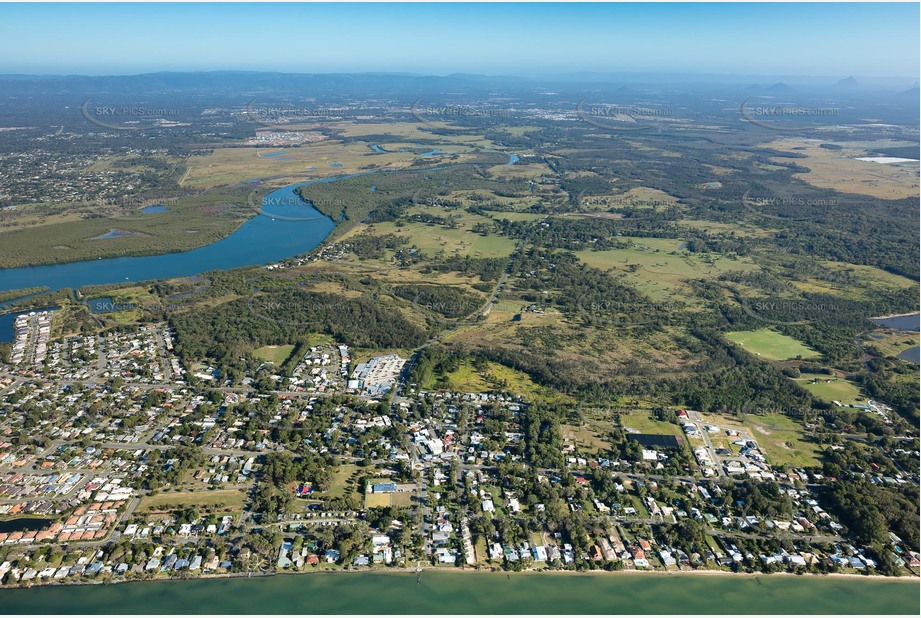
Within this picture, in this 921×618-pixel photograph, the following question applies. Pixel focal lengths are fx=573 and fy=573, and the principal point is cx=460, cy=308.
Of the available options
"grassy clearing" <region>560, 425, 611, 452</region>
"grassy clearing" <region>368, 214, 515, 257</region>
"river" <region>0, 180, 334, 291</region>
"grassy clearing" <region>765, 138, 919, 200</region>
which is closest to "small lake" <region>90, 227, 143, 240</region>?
"river" <region>0, 180, 334, 291</region>

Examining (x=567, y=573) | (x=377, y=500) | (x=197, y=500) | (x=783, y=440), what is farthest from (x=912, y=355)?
(x=197, y=500)

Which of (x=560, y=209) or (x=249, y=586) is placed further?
(x=560, y=209)

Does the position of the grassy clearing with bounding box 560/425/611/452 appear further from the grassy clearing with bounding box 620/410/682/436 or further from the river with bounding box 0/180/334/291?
the river with bounding box 0/180/334/291

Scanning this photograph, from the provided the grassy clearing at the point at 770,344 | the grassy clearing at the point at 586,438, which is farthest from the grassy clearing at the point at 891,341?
the grassy clearing at the point at 586,438

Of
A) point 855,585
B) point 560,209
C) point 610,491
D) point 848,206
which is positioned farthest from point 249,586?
point 848,206

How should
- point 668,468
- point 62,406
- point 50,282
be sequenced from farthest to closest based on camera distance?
point 50,282, point 62,406, point 668,468

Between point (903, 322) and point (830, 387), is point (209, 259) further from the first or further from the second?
point (903, 322)

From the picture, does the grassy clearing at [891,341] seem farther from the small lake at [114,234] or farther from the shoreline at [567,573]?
the small lake at [114,234]

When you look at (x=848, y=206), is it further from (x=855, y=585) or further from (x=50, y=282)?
(x=50, y=282)
